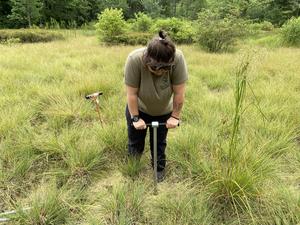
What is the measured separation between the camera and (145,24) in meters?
15.5

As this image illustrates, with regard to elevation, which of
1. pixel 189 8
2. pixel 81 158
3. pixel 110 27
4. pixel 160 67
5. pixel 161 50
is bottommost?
pixel 81 158

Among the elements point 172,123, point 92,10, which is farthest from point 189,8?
point 172,123

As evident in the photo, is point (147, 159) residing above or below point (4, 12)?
below

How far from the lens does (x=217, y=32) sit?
10055 mm

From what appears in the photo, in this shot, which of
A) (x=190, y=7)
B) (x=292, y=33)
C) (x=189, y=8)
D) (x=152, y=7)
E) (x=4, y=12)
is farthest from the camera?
(x=189, y=8)

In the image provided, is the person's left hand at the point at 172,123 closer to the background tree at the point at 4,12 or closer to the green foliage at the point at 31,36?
the green foliage at the point at 31,36

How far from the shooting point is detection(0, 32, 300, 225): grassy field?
7.72 ft

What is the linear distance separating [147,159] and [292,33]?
1126 centimetres

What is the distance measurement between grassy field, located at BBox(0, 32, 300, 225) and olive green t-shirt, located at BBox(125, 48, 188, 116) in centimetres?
49

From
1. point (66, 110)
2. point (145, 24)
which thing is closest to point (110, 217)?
point (66, 110)

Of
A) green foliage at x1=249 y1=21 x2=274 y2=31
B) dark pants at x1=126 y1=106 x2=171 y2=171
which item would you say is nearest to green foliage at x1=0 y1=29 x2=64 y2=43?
green foliage at x1=249 y1=21 x2=274 y2=31

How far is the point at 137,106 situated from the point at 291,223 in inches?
60.2

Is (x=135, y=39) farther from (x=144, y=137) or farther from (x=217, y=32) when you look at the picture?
(x=144, y=137)

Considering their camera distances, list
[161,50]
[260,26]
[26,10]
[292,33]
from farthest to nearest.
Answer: [26,10] → [260,26] → [292,33] → [161,50]
